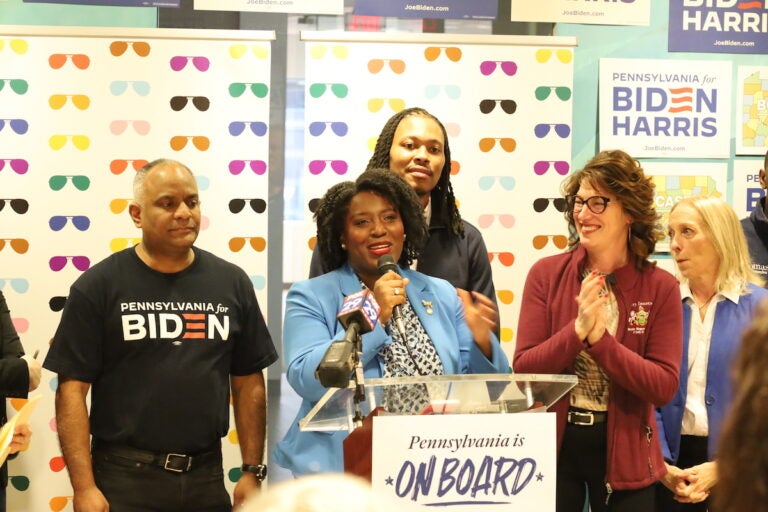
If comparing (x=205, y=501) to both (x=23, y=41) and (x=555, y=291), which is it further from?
(x=23, y=41)

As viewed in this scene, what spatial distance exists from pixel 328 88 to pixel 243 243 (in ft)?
2.82

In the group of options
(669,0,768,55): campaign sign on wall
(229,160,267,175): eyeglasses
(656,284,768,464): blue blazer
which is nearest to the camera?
(656,284,768,464): blue blazer

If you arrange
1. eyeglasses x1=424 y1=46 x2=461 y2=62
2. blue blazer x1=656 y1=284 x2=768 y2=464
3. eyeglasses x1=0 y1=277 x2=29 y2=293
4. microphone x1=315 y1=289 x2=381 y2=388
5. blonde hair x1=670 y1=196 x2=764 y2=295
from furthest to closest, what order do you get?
eyeglasses x1=424 y1=46 x2=461 y2=62 < eyeglasses x1=0 y1=277 x2=29 y2=293 < blonde hair x1=670 y1=196 x2=764 y2=295 < blue blazer x1=656 y1=284 x2=768 y2=464 < microphone x1=315 y1=289 x2=381 y2=388

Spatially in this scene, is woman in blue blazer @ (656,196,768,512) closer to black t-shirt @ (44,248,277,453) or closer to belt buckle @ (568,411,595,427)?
belt buckle @ (568,411,595,427)

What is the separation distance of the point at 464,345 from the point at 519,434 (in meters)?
0.83

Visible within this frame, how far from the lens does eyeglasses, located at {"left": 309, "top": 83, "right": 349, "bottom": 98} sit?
4.59 m

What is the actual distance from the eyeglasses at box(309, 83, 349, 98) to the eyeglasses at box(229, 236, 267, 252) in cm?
75

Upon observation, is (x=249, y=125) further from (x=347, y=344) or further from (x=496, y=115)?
(x=347, y=344)

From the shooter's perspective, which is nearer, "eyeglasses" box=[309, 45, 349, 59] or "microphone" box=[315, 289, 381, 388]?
"microphone" box=[315, 289, 381, 388]

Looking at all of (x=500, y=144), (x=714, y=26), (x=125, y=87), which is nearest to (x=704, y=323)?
(x=500, y=144)

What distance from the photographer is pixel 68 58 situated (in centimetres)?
448

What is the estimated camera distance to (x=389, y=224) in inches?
115

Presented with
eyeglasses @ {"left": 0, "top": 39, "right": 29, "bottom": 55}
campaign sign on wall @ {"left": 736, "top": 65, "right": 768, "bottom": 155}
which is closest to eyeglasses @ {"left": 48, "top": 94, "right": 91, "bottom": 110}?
eyeglasses @ {"left": 0, "top": 39, "right": 29, "bottom": 55}

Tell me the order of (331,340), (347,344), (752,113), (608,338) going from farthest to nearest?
(752,113), (608,338), (331,340), (347,344)
